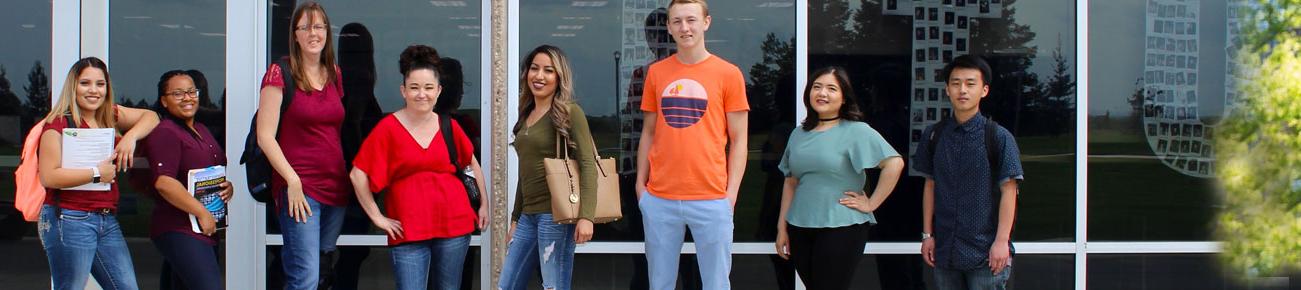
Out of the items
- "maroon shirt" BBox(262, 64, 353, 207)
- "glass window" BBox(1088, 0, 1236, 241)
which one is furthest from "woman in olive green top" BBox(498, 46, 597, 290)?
"glass window" BBox(1088, 0, 1236, 241)

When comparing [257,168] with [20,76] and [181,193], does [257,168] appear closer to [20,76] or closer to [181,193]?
[181,193]

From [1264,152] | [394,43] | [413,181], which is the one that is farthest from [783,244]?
[1264,152]

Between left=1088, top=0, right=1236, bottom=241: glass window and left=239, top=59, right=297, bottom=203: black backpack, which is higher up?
left=1088, top=0, right=1236, bottom=241: glass window

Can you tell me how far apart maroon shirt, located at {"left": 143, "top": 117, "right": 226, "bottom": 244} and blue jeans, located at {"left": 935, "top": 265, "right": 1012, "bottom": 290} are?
275cm

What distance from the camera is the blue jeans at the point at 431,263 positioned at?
12.3 ft

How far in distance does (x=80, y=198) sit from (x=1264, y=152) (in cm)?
504

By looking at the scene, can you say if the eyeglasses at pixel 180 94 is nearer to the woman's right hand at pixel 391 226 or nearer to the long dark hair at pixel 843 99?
the woman's right hand at pixel 391 226

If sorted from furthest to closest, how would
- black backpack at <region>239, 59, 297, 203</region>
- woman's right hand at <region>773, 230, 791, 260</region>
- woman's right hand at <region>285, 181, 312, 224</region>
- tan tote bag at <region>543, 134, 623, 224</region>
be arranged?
woman's right hand at <region>773, 230, 791, 260</region>
black backpack at <region>239, 59, 297, 203</region>
woman's right hand at <region>285, 181, 312, 224</region>
tan tote bag at <region>543, 134, 623, 224</region>

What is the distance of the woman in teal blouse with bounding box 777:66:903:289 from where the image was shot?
148 inches

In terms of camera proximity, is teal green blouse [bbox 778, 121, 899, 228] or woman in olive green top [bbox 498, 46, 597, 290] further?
teal green blouse [bbox 778, 121, 899, 228]

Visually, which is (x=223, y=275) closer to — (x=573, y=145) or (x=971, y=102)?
(x=573, y=145)

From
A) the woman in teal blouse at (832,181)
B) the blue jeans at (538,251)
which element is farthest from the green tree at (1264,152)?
the blue jeans at (538,251)

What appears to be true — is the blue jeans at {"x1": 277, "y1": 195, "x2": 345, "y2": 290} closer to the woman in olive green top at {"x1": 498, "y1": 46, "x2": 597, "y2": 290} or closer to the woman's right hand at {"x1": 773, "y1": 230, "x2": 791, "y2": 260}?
the woman in olive green top at {"x1": 498, "y1": 46, "x2": 597, "y2": 290}

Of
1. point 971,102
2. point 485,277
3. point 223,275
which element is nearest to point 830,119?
point 971,102
